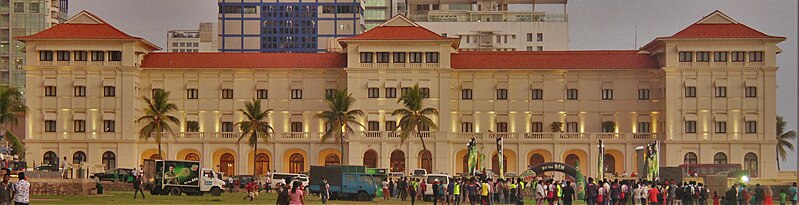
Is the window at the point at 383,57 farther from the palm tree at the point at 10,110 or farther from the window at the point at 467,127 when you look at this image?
the palm tree at the point at 10,110

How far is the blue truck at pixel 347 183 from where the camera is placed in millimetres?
98500

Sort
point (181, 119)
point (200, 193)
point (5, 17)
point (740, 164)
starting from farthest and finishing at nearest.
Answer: point (5, 17) → point (181, 119) → point (740, 164) → point (200, 193)

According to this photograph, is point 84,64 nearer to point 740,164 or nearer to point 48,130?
point 48,130

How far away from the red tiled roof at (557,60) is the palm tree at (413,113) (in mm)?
7479

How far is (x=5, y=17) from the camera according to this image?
176 meters

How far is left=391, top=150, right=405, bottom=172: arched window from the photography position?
139375mm

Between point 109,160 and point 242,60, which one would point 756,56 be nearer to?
point 242,60

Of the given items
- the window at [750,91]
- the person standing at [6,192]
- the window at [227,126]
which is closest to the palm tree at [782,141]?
the window at [750,91]

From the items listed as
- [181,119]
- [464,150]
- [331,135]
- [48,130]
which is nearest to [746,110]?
[464,150]

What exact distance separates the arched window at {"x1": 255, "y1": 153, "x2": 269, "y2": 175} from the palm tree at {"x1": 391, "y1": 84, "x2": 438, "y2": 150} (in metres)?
13.7

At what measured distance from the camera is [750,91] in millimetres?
136875

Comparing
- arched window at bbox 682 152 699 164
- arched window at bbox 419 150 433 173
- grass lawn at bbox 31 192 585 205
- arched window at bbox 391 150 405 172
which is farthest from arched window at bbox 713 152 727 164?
grass lawn at bbox 31 192 585 205

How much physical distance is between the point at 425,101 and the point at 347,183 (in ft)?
132

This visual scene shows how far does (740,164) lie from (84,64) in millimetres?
55040
